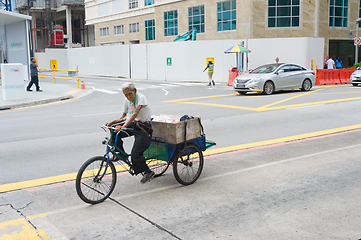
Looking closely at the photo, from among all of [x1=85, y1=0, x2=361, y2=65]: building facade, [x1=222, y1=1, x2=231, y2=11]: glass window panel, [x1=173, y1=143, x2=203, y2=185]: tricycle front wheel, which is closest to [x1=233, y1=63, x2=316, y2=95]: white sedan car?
[x1=173, y1=143, x2=203, y2=185]: tricycle front wheel

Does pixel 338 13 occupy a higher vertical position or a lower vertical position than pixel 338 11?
lower

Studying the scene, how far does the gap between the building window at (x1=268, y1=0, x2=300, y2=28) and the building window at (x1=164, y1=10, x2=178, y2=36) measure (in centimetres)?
1269

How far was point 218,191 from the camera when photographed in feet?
18.7

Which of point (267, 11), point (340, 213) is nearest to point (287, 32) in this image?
point (267, 11)

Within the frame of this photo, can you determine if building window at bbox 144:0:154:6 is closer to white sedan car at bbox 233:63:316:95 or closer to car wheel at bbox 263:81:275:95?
white sedan car at bbox 233:63:316:95

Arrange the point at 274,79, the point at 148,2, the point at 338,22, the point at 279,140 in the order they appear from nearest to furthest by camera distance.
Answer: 1. the point at 279,140
2. the point at 274,79
3. the point at 338,22
4. the point at 148,2

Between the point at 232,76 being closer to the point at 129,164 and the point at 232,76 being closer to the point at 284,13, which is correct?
the point at 284,13

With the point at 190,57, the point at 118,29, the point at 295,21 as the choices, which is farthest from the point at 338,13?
the point at 118,29

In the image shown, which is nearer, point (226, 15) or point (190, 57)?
point (190, 57)

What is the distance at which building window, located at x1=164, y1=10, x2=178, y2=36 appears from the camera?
4412 centimetres

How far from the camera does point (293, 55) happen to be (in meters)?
27.4

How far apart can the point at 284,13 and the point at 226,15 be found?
5.72 meters

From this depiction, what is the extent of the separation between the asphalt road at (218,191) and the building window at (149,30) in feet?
133

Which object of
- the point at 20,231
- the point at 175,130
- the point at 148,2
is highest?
the point at 148,2
